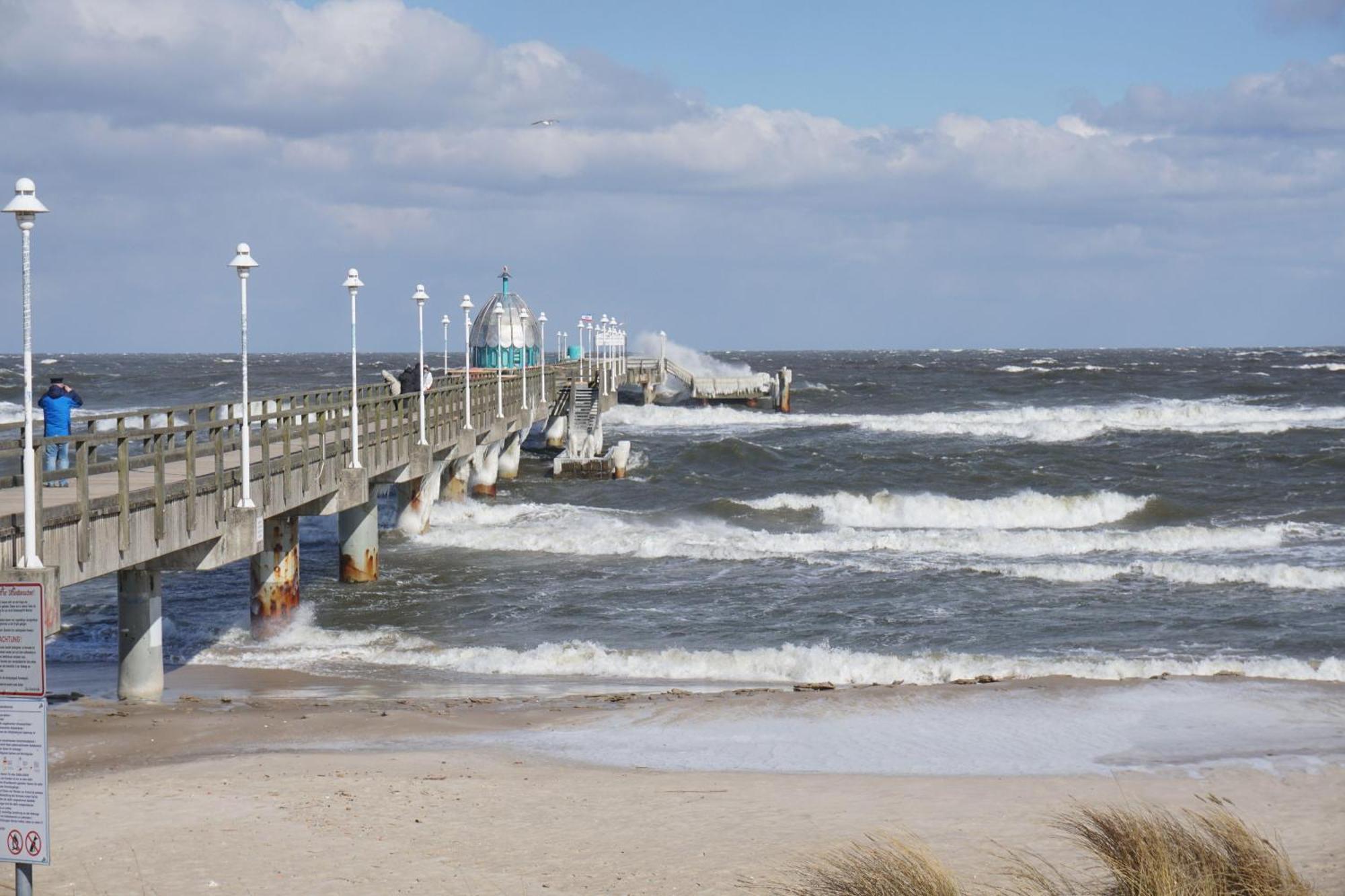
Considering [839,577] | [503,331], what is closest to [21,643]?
[839,577]

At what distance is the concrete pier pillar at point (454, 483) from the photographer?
3347 cm

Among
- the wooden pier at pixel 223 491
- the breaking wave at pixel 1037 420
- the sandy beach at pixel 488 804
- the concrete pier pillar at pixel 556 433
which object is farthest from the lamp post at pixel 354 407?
the breaking wave at pixel 1037 420

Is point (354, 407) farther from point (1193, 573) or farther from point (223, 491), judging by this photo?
point (1193, 573)

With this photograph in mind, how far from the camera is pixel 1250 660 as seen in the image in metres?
16.5

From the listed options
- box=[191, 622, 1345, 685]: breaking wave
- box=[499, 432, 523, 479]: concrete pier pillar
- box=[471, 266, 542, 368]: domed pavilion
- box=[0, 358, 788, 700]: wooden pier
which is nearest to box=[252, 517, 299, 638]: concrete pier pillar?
box=[0, 358, 788, 700]: wooden pier

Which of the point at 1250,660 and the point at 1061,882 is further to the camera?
the point at 1250,660

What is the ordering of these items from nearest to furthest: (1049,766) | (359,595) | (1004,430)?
1. (1049,766)
2. (359,595)
3. (1004,430)

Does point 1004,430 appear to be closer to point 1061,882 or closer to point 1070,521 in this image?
point 1070,521

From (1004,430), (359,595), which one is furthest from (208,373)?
(359,595)

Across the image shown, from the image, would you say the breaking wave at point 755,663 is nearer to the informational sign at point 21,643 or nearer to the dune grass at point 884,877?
the dune grass at point 884,877

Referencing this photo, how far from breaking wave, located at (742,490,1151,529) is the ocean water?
0.08 metres

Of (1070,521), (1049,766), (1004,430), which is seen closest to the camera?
(1049,766)

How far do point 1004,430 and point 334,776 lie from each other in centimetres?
4869

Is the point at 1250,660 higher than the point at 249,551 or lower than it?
lower
